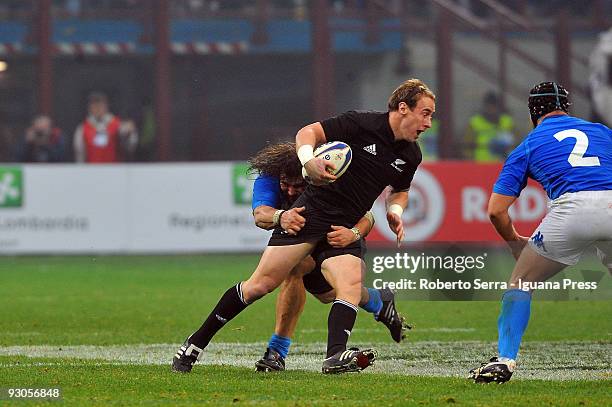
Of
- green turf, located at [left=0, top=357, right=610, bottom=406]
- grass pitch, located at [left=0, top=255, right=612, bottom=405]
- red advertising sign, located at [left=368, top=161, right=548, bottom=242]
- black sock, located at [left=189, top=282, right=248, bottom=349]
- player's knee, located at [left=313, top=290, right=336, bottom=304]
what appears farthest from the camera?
red advertising sign, located at [left=368, top=161, right=548, bottom=242]

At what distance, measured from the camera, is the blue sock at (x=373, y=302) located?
9.20 metres

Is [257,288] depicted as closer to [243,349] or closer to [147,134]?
[243,349]

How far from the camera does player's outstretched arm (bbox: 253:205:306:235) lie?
8.34 metres

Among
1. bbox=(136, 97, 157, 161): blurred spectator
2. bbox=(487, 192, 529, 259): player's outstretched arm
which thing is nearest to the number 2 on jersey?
bbox=(487, 192, 529, 259): player's outstretched arm

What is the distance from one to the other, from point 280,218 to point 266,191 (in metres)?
0.37

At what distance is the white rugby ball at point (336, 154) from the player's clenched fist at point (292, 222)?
25cm

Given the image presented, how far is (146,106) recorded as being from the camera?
2336 cm

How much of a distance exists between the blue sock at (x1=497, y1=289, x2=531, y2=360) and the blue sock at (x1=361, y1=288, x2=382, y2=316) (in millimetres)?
Answer: 1622

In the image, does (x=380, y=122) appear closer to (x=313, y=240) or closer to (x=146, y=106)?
(x=313, y=240)

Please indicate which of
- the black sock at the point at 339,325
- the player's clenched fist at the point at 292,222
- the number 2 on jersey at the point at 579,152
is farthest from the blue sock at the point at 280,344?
the number 2 on jersey at the point at 579,152

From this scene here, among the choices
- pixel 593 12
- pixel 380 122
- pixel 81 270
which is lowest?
pixel 81 270

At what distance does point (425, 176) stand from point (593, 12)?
650 cm

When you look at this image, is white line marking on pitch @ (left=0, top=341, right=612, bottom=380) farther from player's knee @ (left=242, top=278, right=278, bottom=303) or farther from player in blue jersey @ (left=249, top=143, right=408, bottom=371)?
player's knee @ (left=242, top=278, right=278, bottom=303)

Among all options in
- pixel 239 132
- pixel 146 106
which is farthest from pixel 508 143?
pixel 146 106
